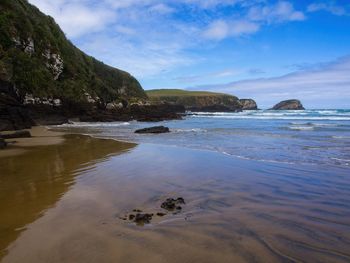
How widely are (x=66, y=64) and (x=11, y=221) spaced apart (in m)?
43.7

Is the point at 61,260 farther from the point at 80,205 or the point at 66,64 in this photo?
the point at 66,64

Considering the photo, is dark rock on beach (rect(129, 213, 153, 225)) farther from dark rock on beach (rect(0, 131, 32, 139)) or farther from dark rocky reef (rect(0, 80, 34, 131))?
dark rocky reef (rect(0, 80, 34, 131))

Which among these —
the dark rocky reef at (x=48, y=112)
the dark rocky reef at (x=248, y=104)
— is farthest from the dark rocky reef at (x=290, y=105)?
the dark rocky reef at (x=48, y=112)

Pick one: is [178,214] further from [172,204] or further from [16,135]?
[16,135]

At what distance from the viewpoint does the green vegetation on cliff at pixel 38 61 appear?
33312 mm

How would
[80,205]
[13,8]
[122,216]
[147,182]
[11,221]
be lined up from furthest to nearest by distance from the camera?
[13,8] < [147,182] < [80,205] < [122,216] < [11,221]

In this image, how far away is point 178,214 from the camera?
5.43m

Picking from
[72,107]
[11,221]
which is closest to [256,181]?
[11,221]

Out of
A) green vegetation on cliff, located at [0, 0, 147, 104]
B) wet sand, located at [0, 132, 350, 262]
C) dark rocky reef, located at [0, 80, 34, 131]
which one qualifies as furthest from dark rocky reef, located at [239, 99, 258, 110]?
wet sand, located at [0, 132, 350, 262]

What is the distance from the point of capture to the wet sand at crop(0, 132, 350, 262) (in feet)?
13.0

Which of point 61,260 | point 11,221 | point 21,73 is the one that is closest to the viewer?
point 61,260

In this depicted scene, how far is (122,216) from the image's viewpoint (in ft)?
17.5

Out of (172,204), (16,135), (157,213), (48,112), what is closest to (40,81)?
(48,112)

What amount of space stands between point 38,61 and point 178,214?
37.3 meters
